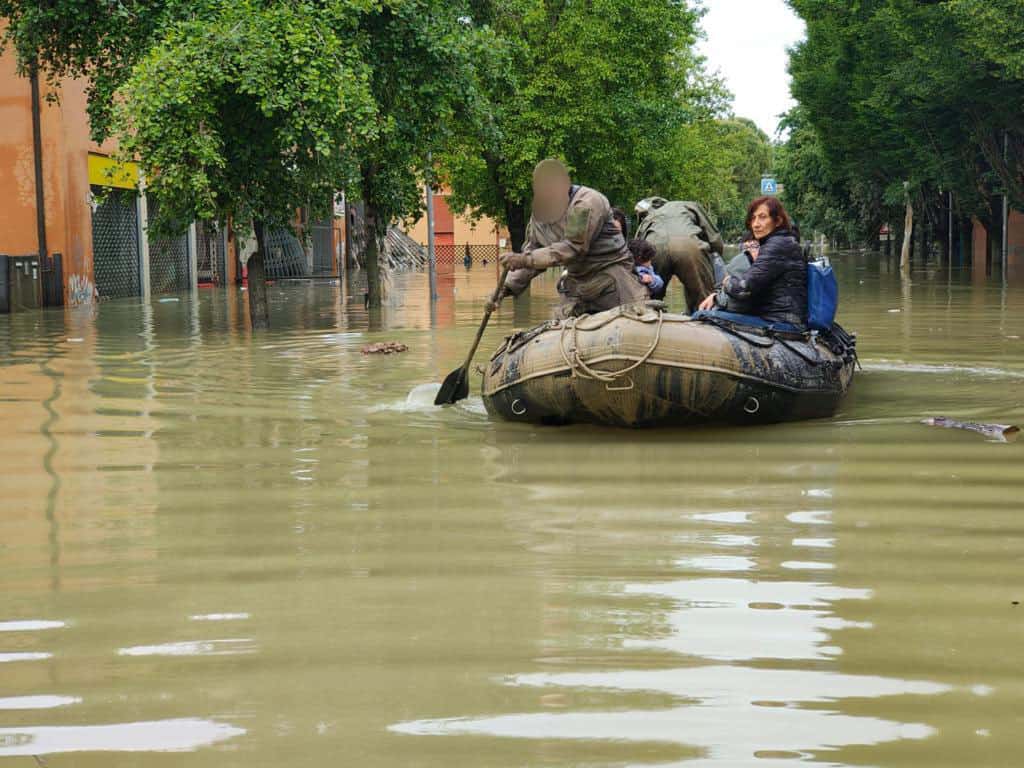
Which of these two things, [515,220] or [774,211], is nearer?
[774,211]

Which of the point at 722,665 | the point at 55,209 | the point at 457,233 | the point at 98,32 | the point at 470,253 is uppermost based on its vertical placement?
the point at 98,32

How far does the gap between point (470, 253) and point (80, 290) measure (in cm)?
4825

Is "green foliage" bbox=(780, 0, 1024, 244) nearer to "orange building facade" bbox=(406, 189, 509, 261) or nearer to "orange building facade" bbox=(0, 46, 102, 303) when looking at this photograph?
"orange building facade" bbox=(0, 46, 102, 303)

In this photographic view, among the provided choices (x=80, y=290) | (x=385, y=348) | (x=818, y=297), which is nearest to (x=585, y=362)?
(x=818, y=297)

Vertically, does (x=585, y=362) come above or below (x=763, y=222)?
below

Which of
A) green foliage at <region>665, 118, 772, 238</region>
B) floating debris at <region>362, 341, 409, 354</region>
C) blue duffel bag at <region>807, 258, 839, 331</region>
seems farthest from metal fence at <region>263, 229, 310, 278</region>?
blue duffel bag at <region>807, 258, 839, 331</region>

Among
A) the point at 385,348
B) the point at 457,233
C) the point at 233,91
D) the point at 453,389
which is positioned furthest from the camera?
the point at 457,233

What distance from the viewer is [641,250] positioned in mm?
12484

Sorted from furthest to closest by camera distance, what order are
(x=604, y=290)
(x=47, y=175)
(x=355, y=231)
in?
(x=355, y=231)
(x=47, y=175)
(x=604, y=290)

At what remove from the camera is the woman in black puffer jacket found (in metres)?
9.93

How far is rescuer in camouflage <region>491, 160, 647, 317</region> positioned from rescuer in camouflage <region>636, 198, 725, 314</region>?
2.27 meters

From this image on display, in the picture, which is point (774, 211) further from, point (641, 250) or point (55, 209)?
point (55, 209)

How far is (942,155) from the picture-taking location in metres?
37.6

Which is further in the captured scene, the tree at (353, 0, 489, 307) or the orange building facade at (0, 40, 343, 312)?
the orange building facade at (0, 40, 343, 312)
